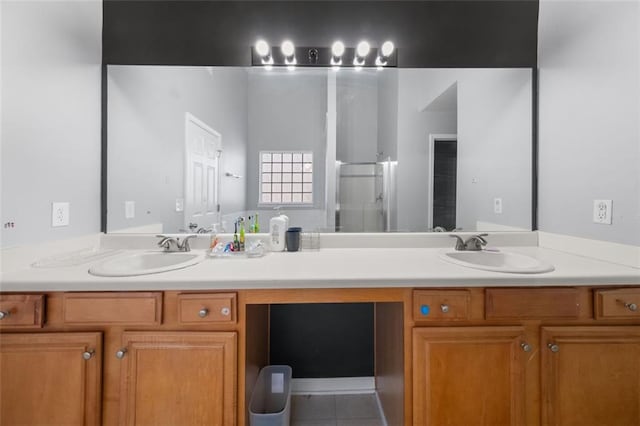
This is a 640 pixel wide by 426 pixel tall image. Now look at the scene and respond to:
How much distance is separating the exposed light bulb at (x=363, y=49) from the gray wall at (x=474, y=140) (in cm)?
24

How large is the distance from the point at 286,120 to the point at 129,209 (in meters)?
1.05

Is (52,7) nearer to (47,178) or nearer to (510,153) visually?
(47,178)

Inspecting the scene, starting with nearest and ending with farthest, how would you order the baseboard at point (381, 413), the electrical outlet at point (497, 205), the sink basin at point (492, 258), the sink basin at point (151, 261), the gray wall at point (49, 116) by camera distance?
1. the gray wall at point (49, 116)
2. the sink basin at point (151, 261)
3. the sink basin at point (492, 258)
4. the baseboard at point (381, 413)
5. the electrical outlet at point (497, 205)

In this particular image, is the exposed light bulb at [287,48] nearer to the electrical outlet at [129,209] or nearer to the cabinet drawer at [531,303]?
the electrical outlet at [129,209]

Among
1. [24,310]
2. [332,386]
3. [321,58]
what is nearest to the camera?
[24,310]

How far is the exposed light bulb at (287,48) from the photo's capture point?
1630mm

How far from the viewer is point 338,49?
5.36 feet

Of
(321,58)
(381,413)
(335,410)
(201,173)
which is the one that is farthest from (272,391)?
(321,58)

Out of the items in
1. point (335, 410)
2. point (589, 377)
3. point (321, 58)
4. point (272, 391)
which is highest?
point (321, 58)

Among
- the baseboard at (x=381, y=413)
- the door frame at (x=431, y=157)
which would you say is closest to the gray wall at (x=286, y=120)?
the door frame at (x=431, y=157)

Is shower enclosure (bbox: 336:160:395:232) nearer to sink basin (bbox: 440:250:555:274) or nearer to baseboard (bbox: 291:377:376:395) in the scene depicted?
sink basin (bbox: 440:250:555:274)

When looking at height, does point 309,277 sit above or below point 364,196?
below

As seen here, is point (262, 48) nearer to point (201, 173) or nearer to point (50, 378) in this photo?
point (201, 173)

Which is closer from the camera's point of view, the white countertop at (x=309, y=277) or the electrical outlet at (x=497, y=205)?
the white countertop at (x=309, y=277)
